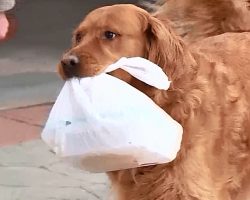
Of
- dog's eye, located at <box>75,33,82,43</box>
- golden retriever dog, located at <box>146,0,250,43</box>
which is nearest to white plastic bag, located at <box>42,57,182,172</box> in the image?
dog's eye, located at <box>75,33,82,43</box>

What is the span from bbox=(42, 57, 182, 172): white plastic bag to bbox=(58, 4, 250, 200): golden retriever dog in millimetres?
69

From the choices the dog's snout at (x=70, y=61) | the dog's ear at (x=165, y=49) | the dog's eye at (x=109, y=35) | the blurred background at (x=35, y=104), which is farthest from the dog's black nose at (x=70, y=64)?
the blurred background at (x=35, y=104)

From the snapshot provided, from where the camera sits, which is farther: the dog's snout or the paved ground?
the paved ground

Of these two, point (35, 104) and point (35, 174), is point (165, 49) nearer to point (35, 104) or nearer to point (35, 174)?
point (35, 174)

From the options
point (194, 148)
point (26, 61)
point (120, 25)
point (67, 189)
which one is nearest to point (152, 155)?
point (194, 148)

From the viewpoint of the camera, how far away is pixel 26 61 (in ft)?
26.2

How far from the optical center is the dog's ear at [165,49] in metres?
2.97

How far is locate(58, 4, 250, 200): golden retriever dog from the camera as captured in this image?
116 inches

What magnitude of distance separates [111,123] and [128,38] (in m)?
0.39

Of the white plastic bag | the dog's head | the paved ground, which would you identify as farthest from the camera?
the paved ground

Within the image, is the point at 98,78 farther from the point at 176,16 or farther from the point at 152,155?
the point at 176,16

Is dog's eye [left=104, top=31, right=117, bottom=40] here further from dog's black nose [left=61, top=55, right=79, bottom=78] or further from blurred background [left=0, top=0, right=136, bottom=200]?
blurred background [left=0, top=0, right=136, bottom=200]

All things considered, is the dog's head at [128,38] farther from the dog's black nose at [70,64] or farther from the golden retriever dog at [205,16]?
the golden retriever dog at [205,16]

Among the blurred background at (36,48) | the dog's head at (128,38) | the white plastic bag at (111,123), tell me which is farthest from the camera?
the blurred background at (36,48)
